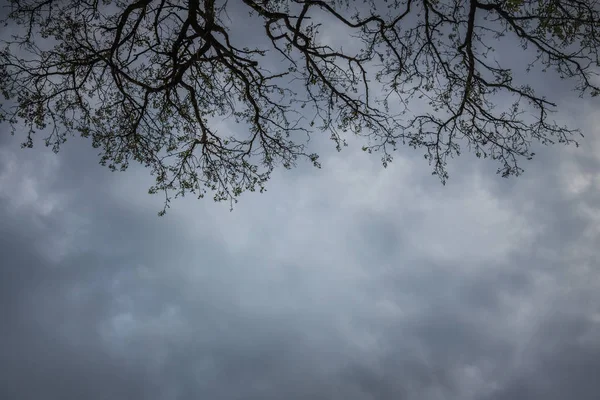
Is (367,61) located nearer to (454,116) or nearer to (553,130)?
(454,116)

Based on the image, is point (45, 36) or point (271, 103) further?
point (271, 103)

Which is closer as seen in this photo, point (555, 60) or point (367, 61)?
point (555, 60)

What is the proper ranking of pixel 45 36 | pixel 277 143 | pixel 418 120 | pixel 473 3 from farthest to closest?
pixel 277 143 < pixel 418 120 < pixel 45 36 < pixel 473 3

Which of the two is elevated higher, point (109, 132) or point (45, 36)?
point (45, 36)

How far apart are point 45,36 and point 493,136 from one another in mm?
10809

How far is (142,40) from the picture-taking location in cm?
866

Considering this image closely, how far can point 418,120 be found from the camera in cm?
899

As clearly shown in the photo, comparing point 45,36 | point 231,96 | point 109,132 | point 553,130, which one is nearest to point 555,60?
point 553,130

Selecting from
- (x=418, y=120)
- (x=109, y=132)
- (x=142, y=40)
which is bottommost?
(x=109, y=132)

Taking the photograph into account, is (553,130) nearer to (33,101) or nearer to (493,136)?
(493,136)

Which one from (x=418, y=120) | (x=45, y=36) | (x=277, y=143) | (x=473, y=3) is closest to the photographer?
(x=473, y=3)

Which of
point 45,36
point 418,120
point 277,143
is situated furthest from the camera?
point 277,143

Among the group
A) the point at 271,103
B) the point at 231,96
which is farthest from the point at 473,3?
the point at 231,96

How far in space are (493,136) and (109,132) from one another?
9.49 metres
